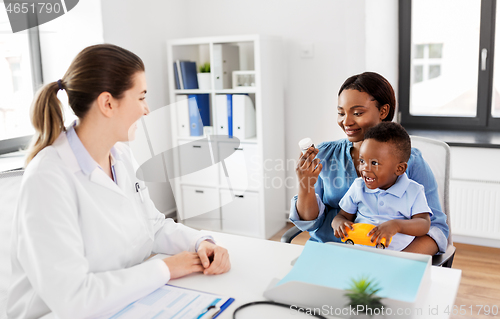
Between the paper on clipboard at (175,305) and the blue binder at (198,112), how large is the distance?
2288 millimetres

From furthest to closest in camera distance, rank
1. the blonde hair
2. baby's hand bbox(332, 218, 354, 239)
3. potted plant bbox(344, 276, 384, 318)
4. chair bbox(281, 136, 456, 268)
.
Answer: chair bbox(281, 136, 456, 268) → baby's hand bbox(332, 218, 354, 239) → the blonde hair → potted plant bbox(344, 276, 384, 318)

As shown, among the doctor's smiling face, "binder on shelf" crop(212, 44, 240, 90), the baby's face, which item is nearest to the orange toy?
the baby's face

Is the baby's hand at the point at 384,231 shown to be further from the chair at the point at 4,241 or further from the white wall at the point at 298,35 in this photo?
the white wall at the point at 298,35

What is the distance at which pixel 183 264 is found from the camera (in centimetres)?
112

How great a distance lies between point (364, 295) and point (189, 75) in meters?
2.68

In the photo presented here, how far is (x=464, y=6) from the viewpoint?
10.1 ft

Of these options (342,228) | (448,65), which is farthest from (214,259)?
(448,65)

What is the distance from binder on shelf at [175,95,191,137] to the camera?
3271mm

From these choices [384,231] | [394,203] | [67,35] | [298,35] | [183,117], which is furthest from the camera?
[183,117]

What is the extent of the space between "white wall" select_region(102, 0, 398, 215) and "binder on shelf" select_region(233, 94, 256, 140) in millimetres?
347

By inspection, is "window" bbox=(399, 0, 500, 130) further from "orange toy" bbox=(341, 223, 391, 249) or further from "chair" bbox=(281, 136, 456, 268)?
"orange toy" bbox=(341, 223, 391, 249)

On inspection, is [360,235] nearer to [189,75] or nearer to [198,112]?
Result: [198,112]

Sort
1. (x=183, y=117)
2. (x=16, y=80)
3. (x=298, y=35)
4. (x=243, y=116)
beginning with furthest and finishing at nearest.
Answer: (x=183, y=117) < (x=298, y=35) < (x=243, y=116) < (x=16, y=80)

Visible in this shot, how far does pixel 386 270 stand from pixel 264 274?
0.32m
